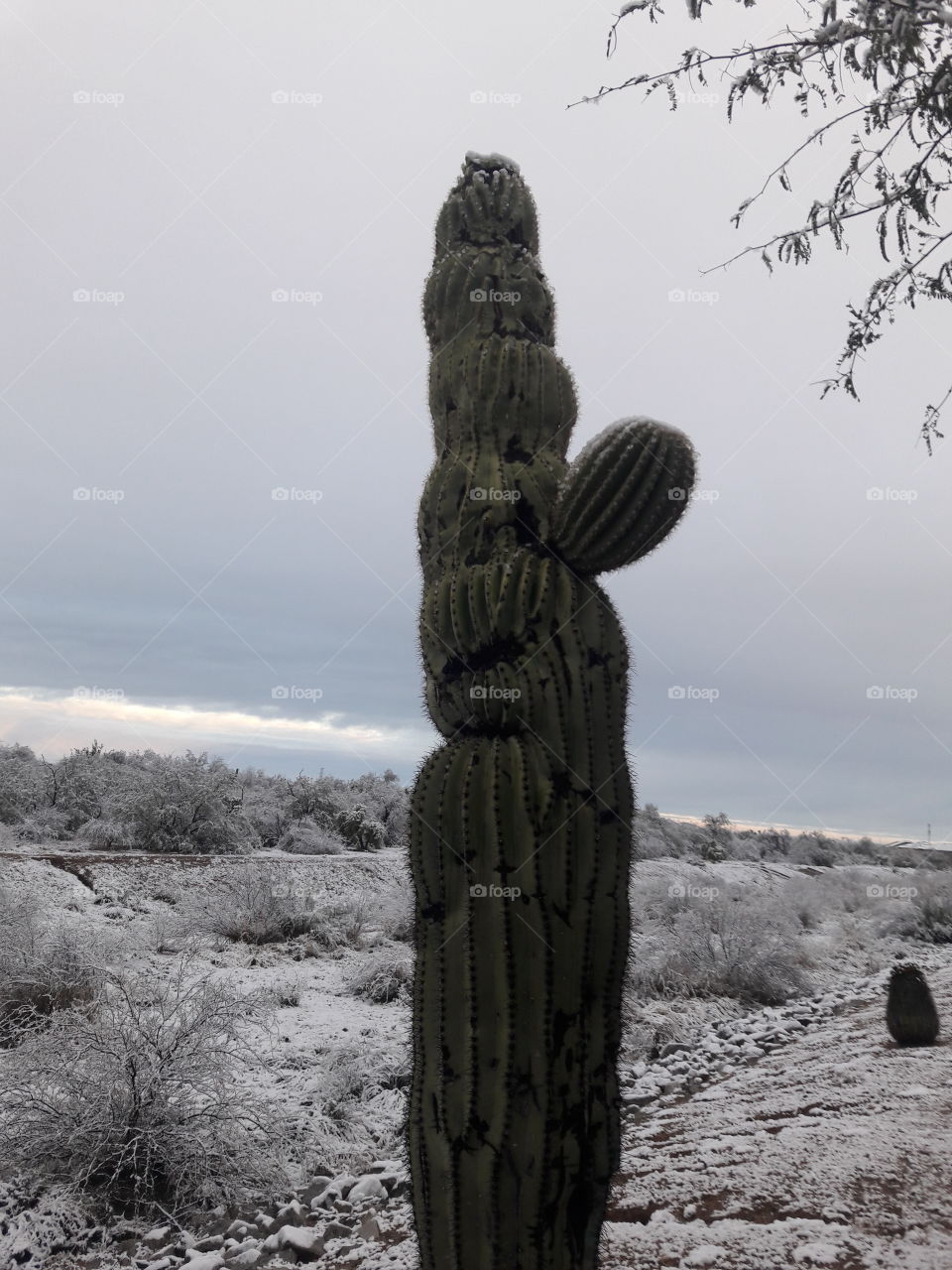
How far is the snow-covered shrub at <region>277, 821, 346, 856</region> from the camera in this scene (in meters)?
13.8

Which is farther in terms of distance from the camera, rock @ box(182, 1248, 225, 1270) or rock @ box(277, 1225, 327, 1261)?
rock @ box(277, 1225, 327, 1261)

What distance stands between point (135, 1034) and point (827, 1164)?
4015mm

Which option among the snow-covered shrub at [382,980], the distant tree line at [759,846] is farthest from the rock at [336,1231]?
the distant tree line at [759,846]

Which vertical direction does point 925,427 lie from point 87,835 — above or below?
above

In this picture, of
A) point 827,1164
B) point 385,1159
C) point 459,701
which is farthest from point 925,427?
point 385,1159

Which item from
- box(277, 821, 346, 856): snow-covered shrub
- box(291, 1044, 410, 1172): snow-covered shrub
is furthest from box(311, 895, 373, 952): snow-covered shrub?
box(277, 821, 346, 856): snow-covered shrub

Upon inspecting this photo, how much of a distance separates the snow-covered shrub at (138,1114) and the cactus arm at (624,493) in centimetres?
371

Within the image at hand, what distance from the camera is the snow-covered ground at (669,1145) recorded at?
369 cm

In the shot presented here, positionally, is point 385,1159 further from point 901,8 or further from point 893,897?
point 893,897

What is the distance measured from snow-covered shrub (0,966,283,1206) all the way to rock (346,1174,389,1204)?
439 mm

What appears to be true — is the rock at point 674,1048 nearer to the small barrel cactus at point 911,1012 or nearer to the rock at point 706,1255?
the small barrel cactus at point 911,1012

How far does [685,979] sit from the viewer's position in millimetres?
8594

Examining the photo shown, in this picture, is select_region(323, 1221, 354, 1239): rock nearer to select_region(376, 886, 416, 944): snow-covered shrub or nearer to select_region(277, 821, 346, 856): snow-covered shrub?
select_region(376, 886, 416, 944): snow-covered shrub

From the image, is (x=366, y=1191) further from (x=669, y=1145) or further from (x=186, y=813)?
(x=186, y=813)
